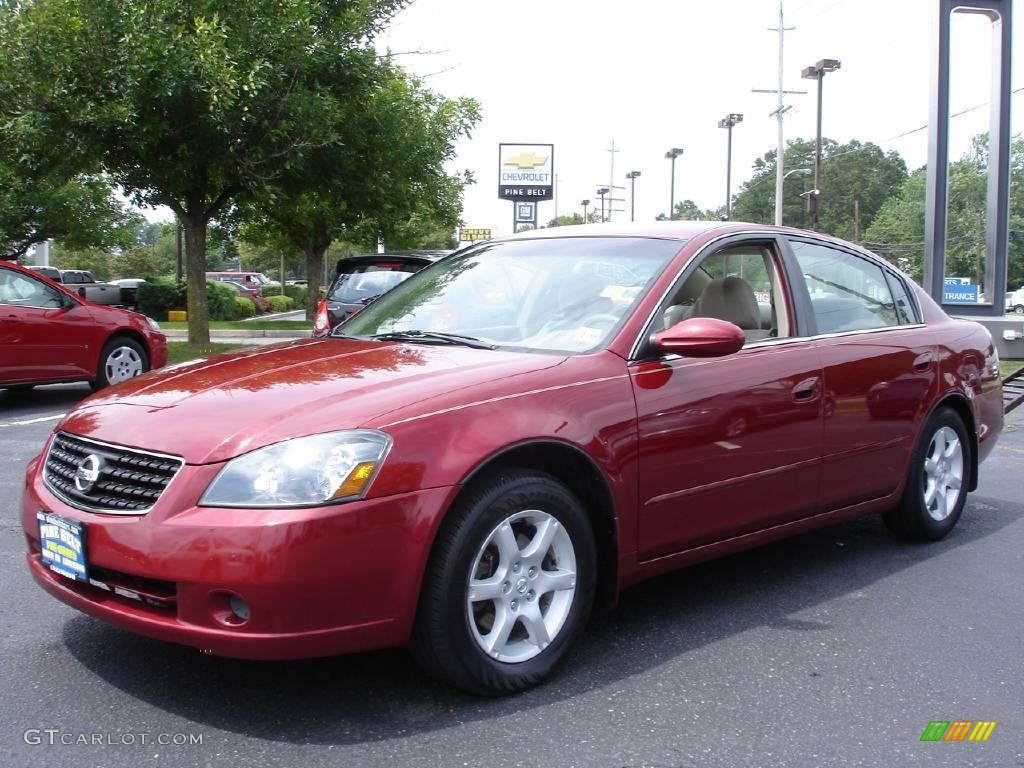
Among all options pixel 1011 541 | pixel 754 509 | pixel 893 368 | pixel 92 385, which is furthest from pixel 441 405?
pixel 92 385

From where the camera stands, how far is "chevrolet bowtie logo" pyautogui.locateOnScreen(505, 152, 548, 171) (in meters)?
23.5

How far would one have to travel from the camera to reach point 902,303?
17.1 feet

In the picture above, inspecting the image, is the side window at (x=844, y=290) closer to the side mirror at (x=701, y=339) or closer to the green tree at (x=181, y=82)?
the side mirror at (x=701, y=339)

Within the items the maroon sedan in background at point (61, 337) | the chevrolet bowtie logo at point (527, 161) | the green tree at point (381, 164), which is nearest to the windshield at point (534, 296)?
the maroon sedan in background at point (61, 337)

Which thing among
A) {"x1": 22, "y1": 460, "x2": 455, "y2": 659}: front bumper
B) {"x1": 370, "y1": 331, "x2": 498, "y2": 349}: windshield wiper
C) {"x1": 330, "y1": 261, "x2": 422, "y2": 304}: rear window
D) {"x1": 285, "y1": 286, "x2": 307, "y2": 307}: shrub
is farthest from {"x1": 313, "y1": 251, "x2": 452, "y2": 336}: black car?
{"x1": 285, "y1": 286, "x2": 307, "y2": 307}: shrub

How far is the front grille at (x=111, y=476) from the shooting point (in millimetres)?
2924

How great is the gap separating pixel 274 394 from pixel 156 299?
87.6 ft

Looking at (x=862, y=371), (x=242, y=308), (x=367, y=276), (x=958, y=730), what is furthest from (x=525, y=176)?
(x=958, y=730)

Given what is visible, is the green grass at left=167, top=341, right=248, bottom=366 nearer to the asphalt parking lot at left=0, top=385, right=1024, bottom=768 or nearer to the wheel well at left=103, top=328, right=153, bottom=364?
the wheel well at left=103, top=328, right=153, bottom=364

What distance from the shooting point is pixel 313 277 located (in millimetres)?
27797

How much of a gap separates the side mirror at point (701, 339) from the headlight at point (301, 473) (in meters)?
1.24

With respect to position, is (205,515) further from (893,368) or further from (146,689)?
(893,368)

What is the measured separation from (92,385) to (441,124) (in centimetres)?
1058

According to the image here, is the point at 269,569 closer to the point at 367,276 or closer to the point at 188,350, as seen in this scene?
the point at 367,276
